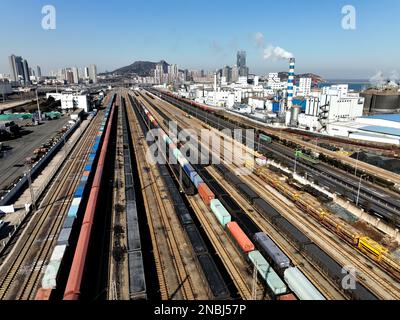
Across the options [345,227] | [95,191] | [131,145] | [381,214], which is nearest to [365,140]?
[381,214]

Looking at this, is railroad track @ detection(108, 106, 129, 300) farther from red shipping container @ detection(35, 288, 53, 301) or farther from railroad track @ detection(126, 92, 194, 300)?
red shipping container @ detection(35, 288, 53, 301)

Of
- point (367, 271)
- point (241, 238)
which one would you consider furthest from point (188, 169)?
point (367, 271)

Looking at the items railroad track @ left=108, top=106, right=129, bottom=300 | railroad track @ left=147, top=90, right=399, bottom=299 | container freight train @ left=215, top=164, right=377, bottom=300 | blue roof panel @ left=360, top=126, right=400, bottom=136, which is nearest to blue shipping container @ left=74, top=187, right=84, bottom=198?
railroad track @ left=108, top=106, right=129, bottom=300

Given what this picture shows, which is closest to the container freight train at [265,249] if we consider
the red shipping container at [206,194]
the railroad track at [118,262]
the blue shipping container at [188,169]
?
the red shipping container at [206,194]

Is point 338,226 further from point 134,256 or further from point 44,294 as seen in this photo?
point 44,294

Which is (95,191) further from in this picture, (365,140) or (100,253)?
(365,140)
